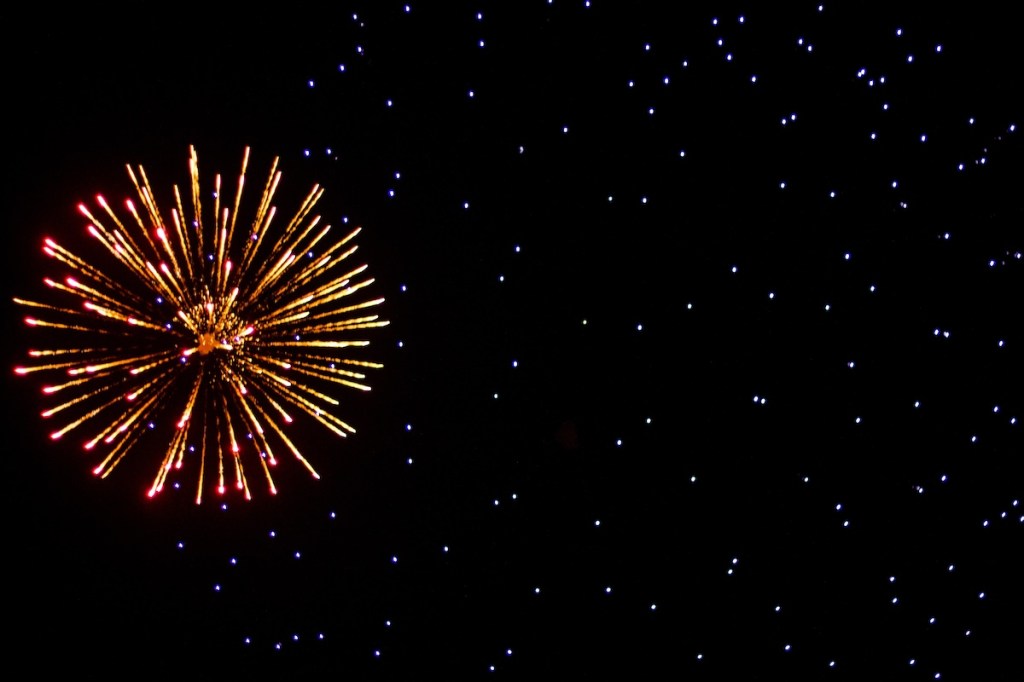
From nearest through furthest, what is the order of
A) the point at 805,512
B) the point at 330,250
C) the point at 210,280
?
1. the point at 210,280
2. the point at 330,250
3. the point at 805,512

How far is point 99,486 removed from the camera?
189 centimetres

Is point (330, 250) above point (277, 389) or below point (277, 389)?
above

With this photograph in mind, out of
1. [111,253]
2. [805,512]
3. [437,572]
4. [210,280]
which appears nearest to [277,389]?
[210,280]

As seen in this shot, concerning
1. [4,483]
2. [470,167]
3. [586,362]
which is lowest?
[586,362]

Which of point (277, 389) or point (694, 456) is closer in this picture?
point (277, 389)

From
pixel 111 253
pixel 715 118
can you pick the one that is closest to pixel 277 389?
pixel 111 253

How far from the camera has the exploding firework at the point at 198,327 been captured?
172cm

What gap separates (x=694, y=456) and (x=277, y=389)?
3.75 ft

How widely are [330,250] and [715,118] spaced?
1.08 meters

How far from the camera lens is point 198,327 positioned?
1724 mm

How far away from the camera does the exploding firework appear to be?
1.72 metres

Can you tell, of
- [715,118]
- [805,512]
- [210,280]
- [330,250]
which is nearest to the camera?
[210,280]

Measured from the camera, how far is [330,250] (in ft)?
6.06

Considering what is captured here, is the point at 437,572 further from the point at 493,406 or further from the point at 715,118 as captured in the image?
the point at 715,118
